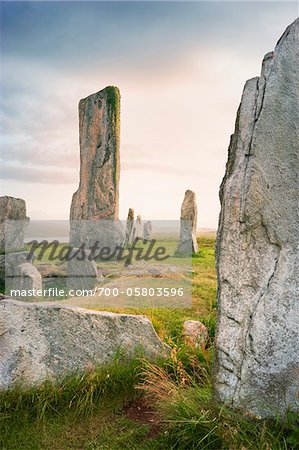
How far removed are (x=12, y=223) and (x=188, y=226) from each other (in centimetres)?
799

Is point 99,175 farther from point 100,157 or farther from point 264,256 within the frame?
point 264,256

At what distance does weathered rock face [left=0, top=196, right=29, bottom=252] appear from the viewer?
47.6ft

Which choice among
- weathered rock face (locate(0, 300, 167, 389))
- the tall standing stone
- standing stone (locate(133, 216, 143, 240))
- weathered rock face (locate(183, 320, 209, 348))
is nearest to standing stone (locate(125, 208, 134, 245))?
standing stone (locate(133, 216, 143, 240))

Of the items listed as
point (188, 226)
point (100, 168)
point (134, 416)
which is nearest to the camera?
point (134, 416)

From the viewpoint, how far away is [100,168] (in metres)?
17.5

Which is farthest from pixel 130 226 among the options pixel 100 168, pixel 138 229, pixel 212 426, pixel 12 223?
pixel 212 426

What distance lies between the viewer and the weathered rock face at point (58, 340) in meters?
5.12

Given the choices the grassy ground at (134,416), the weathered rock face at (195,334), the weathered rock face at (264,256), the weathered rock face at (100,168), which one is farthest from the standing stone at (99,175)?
the weathered rock face at (264,256)

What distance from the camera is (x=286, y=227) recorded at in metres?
4.20

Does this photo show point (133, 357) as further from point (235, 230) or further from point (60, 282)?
point (60, 282)

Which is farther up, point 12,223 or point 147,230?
point 12,223

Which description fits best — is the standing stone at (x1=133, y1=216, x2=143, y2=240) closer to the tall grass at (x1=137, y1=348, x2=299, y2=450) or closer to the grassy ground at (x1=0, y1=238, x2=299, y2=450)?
the grassy ground at (x1=0, y1=238, x2=299, y2=450)

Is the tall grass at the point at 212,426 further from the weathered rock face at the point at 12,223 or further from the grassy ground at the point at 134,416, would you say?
the weathered rock face at the point at 12,223

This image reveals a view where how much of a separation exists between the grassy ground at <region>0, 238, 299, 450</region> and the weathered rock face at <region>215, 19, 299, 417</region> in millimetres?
255
